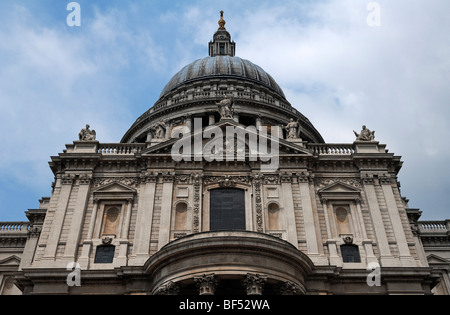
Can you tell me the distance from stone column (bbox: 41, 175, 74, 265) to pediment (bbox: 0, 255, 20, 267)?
1064 cm

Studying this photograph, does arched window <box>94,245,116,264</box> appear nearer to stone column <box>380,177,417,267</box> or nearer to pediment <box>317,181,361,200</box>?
pediment <box>317,181,361,200</box>

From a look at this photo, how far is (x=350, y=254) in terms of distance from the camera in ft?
92.3

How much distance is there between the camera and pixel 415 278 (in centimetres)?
2628

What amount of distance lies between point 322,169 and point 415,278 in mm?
9301

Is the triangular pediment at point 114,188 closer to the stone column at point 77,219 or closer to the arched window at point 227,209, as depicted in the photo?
the stone column at point 77,219

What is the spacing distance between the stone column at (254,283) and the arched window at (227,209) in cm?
584

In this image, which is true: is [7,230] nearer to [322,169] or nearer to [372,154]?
[322,169]

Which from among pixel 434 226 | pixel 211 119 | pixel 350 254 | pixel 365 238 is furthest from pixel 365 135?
pixel 211 119

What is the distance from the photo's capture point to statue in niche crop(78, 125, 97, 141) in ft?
110

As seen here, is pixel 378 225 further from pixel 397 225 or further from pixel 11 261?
pixel 11 261

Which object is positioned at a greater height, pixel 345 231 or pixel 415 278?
pixel 345 231

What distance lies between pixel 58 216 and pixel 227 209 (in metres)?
10.7
